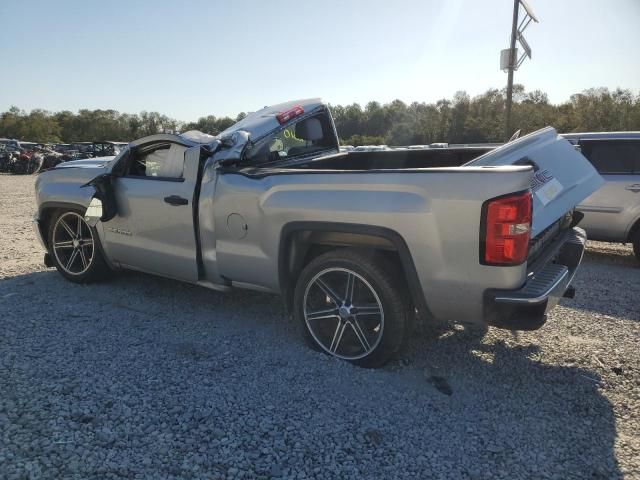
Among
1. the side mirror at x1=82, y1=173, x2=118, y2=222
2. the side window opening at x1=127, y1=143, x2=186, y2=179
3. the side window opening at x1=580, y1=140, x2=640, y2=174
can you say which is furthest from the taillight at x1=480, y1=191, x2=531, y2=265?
the side window opening at x1=580, y1=140, x2=640, y2=174

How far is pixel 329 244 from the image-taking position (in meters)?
3.54

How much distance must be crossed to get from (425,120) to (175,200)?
58.8 m

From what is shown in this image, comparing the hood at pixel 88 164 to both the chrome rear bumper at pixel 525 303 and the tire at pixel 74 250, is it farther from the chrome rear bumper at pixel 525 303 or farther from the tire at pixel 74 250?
the chrome rear bumper at pixel 525 303

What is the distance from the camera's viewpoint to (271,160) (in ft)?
15.2

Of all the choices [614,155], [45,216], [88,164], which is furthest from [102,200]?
[614,155]

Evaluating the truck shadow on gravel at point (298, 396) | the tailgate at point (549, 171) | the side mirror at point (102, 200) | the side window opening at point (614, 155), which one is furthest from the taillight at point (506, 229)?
the side window opening at point (614, 155)

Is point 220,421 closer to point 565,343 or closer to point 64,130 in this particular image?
point 565,343

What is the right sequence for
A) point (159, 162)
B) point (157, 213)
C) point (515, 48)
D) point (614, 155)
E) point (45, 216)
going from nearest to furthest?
point (157, 213) < point (159, 162) < point (45, 216) < point (614, 155) < point (515, 48)

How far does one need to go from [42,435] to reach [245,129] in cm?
287

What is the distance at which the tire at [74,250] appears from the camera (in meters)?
5.16

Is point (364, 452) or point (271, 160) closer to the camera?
point (364, 452)

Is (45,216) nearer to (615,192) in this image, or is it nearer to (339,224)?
(339,224)

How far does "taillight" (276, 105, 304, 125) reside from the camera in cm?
464

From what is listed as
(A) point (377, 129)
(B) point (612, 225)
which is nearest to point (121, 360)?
(B) point (612, 225)
